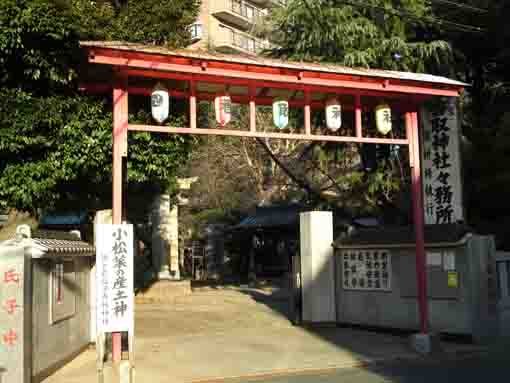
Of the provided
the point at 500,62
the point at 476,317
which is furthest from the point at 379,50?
the point at 476,317

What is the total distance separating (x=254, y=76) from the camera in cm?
1074

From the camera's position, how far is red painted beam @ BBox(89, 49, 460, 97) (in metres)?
9.66

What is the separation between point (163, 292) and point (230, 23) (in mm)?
31344

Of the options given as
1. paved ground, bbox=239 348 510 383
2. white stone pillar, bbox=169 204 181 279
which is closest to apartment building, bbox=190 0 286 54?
white stone pillar, bbox=169 204 181 279

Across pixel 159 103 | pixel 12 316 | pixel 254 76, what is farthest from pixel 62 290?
→ pixel 254 76

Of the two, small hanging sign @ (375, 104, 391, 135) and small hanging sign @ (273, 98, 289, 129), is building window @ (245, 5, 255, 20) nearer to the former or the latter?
small hanging sign @ (375, 104, 391, 135)

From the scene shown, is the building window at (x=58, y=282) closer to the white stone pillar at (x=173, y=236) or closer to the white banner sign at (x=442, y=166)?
the white banner sign at (x=442, y=166)

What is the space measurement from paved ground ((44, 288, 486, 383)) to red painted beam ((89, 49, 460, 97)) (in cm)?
528

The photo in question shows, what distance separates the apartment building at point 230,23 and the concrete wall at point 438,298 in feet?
109

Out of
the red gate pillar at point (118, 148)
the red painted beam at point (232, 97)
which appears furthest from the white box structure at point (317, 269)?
the red gate pillar at point (118, 148)

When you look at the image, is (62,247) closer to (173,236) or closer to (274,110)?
(274,110)

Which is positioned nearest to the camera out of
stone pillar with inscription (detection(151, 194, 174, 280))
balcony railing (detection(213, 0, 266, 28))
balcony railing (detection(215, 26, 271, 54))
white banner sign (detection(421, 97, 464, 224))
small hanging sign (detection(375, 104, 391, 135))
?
small hanging sign (detection(375, 104, 391, 135))

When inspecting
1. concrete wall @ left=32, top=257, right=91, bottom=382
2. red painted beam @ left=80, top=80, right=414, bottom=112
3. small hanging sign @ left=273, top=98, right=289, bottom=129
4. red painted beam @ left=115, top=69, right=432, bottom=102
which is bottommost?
concrete wall @ left=32, top=257, right=91, bottom=382

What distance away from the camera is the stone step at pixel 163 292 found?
72.1 feet
